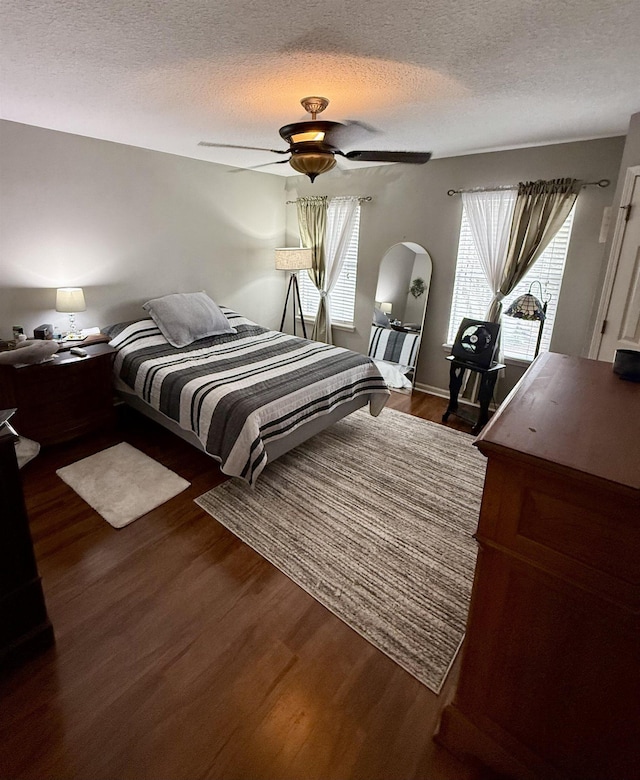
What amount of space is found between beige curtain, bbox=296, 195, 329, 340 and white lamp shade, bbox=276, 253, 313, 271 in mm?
169

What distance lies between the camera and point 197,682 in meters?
1.52

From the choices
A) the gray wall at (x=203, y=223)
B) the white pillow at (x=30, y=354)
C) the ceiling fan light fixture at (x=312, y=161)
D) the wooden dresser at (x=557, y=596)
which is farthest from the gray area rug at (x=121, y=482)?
the ceiling fan light fixture at (x=312, y=161)

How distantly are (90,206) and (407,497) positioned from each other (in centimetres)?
350

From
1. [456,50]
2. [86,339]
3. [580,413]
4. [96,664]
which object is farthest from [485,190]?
[96,664]

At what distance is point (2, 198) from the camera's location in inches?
115

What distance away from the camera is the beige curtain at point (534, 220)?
325cm

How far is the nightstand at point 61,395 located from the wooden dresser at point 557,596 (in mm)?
2993

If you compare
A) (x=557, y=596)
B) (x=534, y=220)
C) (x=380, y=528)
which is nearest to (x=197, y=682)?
(x=380, y=528)

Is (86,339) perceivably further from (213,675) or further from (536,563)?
(536,563)

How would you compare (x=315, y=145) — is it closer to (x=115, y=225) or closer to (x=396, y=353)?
(x=115, y=225)

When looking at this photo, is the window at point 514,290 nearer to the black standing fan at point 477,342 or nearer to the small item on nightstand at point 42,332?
the black standing fan at point 477,342

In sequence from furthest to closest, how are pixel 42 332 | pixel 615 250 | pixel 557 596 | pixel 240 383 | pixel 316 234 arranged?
pixel 316 234 < pixel 42 332 < pixel 240 383 < pixel 615 250 < pixel 557 596

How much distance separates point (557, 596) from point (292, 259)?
14.3 feet

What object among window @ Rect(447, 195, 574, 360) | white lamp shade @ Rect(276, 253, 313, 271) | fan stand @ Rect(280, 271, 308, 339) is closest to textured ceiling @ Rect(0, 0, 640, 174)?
window @ Rect(447, 195, 574, 360)
